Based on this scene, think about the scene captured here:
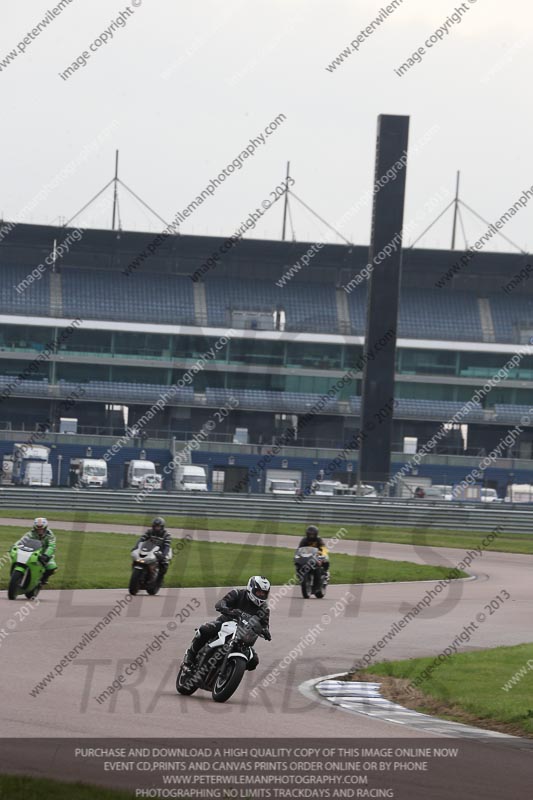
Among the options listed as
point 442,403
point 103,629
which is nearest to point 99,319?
point 442,403

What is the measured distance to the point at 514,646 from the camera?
18953mm

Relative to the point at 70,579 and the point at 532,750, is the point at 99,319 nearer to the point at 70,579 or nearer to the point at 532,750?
the point at 70,579

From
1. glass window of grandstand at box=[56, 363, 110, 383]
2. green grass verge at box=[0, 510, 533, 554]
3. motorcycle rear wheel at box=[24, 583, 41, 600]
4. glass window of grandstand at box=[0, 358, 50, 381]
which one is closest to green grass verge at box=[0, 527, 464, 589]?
motorcycle rear wheel at box=[24, 583, 41, 600]

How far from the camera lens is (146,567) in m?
24.0

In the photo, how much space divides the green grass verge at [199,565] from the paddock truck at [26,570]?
2439 mm

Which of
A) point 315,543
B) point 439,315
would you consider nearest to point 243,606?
point 315,543

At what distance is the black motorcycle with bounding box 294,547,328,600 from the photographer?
2550 centimetres

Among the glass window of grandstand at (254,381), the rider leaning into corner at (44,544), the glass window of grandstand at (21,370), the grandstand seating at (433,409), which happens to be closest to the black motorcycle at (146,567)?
the rider leaning into corner at (44,544)

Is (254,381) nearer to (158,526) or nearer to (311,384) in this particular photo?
(311,384)

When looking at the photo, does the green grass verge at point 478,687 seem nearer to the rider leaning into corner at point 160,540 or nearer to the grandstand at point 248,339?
the rider leaning into corner at point 160,540

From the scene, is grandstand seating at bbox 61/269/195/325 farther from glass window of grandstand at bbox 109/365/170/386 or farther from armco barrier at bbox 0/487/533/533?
armco barrier at bbox 0/487/533/533

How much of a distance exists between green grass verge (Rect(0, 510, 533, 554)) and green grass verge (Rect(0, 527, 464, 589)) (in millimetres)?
7327

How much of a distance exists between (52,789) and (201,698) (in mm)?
4749

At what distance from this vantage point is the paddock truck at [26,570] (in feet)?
70.8
